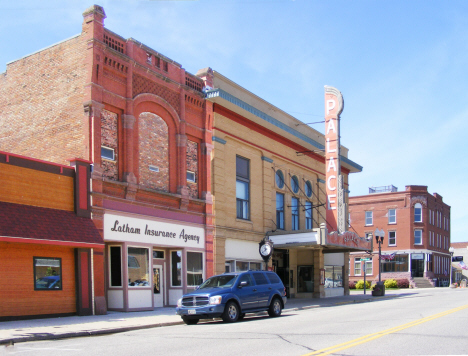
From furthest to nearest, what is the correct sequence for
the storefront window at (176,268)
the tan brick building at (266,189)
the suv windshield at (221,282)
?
1. the tan brick building at (266,189)
2. the storefront window at (176,268)
3. the suv windshield at (221,282)

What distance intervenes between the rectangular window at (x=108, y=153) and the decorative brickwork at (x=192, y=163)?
15.7 ft

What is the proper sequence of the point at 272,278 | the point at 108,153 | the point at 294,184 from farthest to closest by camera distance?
the point at 294,184, the point at 108,153, the point at 272,278

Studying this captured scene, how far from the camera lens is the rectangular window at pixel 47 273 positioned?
1792cm

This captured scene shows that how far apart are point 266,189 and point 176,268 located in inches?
339

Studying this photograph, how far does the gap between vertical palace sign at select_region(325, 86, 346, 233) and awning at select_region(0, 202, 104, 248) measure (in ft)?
55.8

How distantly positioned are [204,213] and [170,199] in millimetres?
2539

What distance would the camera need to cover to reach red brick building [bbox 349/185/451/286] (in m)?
65.5

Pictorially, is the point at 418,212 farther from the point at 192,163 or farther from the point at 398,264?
the point at 192,163

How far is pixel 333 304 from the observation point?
92.2 feet

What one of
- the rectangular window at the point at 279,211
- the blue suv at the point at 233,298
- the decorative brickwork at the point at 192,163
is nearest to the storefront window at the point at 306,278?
the rectangular window at the point at 279,211

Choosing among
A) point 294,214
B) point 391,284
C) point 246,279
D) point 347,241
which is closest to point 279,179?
point 294,214

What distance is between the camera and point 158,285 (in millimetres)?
23844

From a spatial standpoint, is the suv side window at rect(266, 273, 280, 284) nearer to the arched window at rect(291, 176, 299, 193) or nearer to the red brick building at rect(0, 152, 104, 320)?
the red brick building at rect(0, 152, 104, 320)

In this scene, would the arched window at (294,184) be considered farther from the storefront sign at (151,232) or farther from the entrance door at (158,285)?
the entrance door at (158,285)
